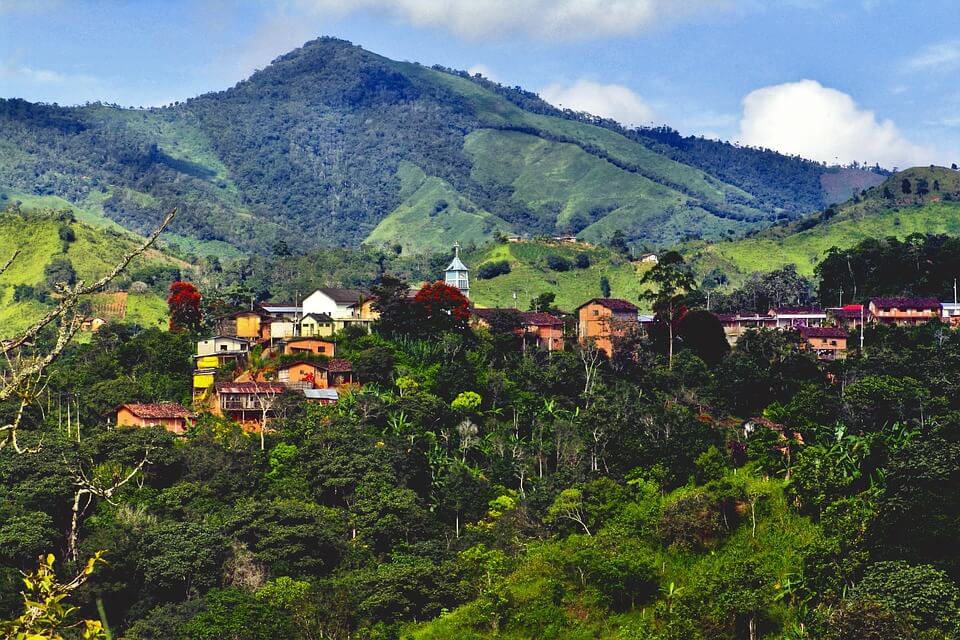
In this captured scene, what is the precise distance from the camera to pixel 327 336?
6950cm

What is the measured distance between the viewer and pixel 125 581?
47156mm

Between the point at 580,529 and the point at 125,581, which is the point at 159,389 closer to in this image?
the point at 125,581

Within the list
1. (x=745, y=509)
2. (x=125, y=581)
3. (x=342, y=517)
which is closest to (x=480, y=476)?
(x=342, y=517)

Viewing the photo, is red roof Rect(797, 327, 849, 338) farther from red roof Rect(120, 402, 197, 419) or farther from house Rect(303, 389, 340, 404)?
red roof Rect(120, 402, 197, 419)

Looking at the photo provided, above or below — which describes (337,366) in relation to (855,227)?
below

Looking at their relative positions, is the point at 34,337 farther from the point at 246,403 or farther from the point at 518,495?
the point at 246,403

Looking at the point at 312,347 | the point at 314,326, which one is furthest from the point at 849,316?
the point at 312,347

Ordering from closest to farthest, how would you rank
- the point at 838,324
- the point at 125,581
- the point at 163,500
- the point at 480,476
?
the point at 125,581
the point at 163,500
the point at 480,476
the point at 838,324

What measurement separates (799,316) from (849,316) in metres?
3.48

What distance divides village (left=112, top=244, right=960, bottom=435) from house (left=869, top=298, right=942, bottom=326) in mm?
69

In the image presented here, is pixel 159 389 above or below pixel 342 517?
above

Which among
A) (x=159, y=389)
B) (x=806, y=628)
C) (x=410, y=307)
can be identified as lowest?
(x=806, y=628)

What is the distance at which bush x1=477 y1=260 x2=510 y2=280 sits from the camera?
119188 mm

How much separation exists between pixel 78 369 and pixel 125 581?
2458 centimetres
